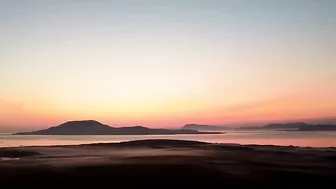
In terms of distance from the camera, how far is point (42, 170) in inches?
895

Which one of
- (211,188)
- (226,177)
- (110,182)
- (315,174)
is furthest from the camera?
(315,174)

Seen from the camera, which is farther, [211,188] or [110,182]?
[110,182]

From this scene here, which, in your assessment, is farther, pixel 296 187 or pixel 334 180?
pixel 334 180

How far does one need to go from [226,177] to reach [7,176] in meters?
11.1

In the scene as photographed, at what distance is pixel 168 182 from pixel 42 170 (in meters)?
7.89

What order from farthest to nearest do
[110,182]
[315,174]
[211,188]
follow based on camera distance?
[315,174] → [110,182] → [211,188]

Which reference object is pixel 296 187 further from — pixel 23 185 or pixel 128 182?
pixel 23 185

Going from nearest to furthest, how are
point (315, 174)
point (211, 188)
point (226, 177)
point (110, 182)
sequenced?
point (211, 188) → point (110, 182) → point (226, 177) → point (315, 174)

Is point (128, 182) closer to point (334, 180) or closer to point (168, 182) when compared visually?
point (168, 182)

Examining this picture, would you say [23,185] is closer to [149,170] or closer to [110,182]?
[110,182]

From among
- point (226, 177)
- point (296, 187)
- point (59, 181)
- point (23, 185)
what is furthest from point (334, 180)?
point (23, 185)

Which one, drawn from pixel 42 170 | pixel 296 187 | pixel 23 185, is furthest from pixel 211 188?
pixel 42 170

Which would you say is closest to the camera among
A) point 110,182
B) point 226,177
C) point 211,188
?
point 211,188

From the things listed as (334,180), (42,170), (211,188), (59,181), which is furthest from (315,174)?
(42,170)
